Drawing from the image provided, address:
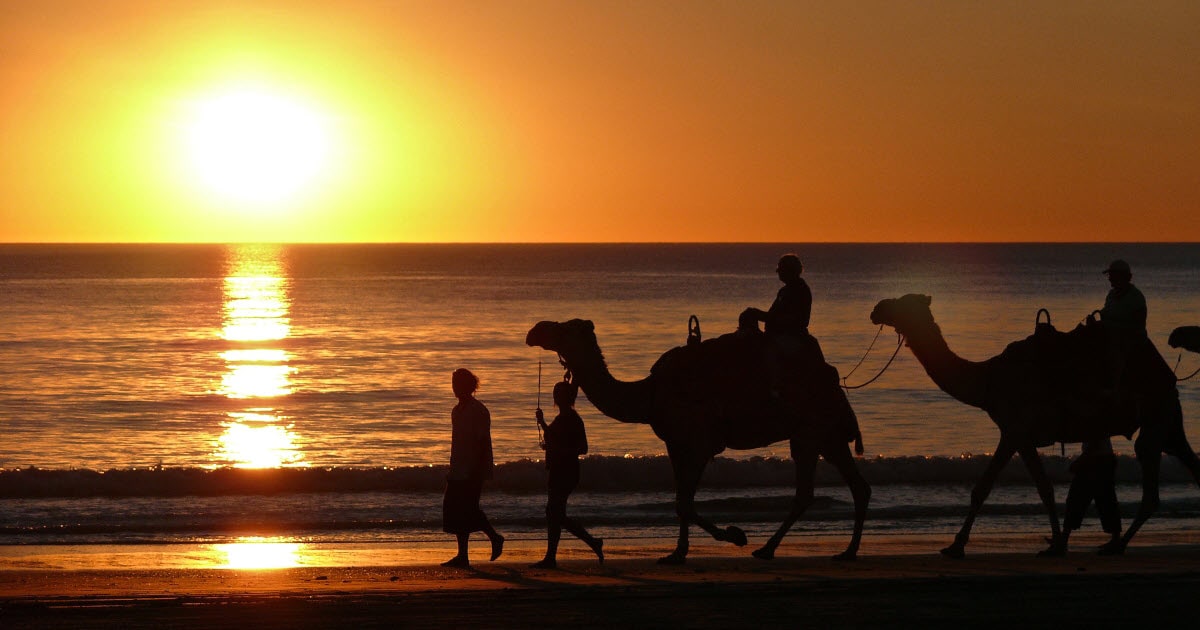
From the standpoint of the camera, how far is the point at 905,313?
14.5 metres

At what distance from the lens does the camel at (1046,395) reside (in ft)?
46.1

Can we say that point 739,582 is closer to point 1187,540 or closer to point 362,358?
point 1187,540

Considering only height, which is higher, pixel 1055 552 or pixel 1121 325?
pixel 1121 325

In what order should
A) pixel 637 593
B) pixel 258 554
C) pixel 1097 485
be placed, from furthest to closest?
pixel 258 554
pixel 1097 485
pixel 637 593

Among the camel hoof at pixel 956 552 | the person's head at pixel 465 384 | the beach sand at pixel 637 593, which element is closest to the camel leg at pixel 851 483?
the beach sand at pixel 637 593

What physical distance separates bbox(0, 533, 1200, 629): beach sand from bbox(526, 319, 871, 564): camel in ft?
3.06

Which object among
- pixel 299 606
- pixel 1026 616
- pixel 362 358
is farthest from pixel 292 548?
pixel 362 358

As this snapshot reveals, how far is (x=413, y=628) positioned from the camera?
10453 millimetres

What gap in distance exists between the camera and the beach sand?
1085cm

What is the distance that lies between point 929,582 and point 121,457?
20.7m

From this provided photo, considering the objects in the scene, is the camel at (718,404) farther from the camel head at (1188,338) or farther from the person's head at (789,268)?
the camel head at (1188,338)

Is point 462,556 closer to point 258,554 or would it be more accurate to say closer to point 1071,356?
point 258,554

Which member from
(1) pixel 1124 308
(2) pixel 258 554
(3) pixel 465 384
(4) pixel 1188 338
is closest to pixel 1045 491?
(1) pixel 1124 308

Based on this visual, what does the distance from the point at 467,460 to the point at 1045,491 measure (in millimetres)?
5152
